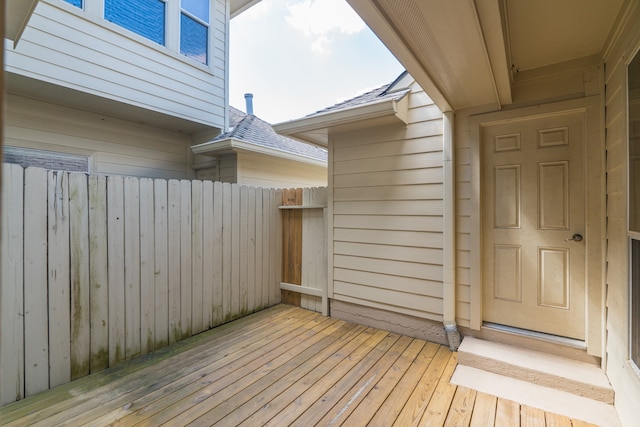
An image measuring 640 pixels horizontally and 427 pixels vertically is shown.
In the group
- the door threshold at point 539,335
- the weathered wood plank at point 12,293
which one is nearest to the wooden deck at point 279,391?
the weathered wood plank at point 12,293

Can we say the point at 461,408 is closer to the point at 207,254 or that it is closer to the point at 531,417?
the point at 531,417

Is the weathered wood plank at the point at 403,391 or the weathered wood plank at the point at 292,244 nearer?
the weathered wood plank at the point at 403,391

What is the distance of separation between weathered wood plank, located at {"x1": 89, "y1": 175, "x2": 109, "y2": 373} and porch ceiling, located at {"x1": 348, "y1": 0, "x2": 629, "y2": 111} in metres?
2.47

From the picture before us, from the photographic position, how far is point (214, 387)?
2.37 metres

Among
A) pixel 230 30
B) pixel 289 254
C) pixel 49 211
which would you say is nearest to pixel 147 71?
pixel 230 30

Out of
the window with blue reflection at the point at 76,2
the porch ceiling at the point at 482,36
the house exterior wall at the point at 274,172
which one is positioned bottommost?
the house exterior wall at the point at 274,172

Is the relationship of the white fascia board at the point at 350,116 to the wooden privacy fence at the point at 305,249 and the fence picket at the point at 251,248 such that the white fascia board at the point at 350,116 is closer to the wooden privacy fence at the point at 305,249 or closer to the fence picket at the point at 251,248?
the wooden privacy fence at the point at 305,249

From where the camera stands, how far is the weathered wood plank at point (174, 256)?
3.12 m

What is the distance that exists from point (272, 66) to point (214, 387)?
11.9 meters

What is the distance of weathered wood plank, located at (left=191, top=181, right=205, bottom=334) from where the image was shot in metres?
3.31

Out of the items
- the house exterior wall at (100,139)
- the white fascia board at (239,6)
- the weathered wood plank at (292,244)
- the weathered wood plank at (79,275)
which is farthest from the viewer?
the white fascia board at (239,6)

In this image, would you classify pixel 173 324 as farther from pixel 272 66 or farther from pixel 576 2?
pixel 272 66

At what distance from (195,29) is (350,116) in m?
3.54

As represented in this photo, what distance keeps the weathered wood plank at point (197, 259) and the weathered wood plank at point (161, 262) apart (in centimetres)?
28
